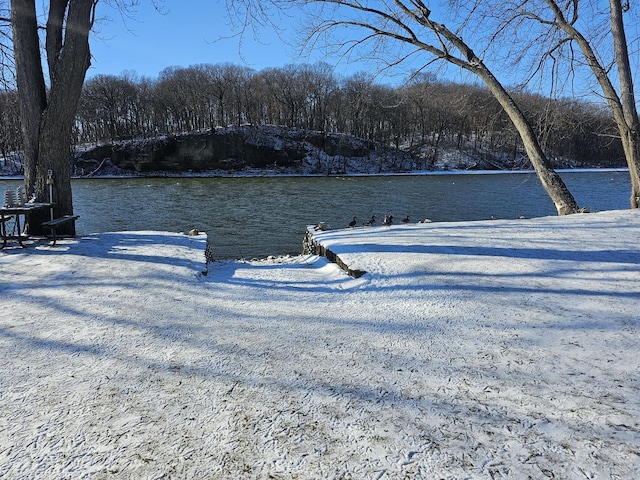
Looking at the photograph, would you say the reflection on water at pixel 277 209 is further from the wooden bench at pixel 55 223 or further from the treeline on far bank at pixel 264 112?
the treeline on far bank at pixel 264 112

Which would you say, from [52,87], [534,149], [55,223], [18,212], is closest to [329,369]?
[55,223]

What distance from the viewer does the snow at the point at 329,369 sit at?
2094 mm

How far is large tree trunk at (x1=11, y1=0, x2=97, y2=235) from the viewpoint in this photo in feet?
23.3

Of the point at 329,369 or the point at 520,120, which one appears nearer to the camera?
the point at 329,369

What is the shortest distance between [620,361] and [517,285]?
1689 millimetres

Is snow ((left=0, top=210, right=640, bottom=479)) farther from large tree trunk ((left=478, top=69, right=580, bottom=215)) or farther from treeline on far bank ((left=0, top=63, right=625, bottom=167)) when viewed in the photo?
treeline on far bank ((left=0, top=63, right=625, bottom=167))

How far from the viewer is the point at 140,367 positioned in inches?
118

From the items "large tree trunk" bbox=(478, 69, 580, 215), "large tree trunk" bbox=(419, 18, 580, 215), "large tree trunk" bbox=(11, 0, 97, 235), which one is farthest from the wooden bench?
"large tree trunk" bbox=(478, 69, 580, 215)

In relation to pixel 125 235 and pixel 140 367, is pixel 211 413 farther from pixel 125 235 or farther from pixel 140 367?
pixel 125 235

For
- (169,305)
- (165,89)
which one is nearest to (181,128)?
(165,89)

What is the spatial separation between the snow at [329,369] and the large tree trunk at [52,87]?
254cm

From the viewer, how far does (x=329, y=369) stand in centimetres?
296

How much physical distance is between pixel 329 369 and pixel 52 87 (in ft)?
23.8

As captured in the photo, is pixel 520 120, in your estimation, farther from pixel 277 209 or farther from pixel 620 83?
pixel 277 209
